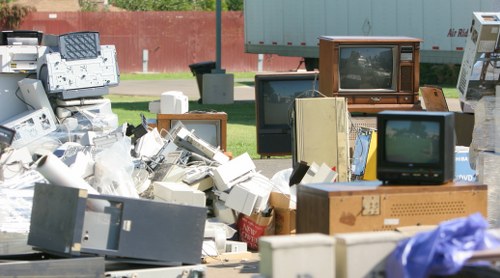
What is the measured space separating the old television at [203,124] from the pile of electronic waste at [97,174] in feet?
0.62

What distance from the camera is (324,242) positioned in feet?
16.5

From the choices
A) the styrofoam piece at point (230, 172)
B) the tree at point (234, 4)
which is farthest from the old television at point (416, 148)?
the tree at point (234, 4)

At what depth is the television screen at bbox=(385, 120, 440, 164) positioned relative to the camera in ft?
22.8

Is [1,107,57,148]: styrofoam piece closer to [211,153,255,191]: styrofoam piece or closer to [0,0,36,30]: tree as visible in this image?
[211,153,255,191]: styrofoam piece

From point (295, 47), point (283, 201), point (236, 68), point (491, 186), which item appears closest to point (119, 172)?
point (283, 201)

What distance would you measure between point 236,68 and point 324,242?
133 feet

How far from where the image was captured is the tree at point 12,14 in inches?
1780

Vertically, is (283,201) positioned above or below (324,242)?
below

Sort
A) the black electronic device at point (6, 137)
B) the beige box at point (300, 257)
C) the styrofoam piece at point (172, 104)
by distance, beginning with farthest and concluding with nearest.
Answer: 1. the styrofoam piece at point (172, 104)
2. the black electronic device at point (6, 137)
3. the beige box at point (300, 257)

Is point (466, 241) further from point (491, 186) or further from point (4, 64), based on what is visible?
point (4, 64)

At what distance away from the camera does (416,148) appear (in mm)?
7078

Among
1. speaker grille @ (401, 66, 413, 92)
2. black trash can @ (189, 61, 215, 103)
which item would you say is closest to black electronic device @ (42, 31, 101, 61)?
speaker grille @ (401, 66, 413, 92)

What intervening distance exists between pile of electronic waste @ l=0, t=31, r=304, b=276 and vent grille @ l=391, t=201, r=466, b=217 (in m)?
1.46

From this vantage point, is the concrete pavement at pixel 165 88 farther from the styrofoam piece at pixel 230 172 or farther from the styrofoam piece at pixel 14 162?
the styrofoam piece at pixel 230 172
